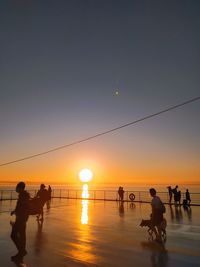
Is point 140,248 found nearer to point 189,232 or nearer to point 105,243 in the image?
point 105,243

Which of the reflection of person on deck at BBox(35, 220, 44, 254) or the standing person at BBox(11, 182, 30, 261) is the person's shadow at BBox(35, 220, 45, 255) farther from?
the standing person at BBox(11, 182, 30, 261)

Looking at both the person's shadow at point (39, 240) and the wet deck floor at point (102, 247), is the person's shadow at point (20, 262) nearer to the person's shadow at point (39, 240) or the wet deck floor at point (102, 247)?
the wet deck floor at point (102, 247)

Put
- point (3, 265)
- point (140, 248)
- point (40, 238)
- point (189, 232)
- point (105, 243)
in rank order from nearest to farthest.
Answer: point (3, 265) → point (140, 248) → point (105, 243) → point (40, 238) → point (189, 232)

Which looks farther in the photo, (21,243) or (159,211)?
(159,211)

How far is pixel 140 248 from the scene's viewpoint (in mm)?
7676

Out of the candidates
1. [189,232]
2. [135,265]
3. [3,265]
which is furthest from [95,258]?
[189,232]

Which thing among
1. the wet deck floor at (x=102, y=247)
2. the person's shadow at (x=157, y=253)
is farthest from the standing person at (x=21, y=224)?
the person's shadow at (x=157, y=253)

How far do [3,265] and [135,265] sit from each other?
120 inches

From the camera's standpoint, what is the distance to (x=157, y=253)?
7160 mm

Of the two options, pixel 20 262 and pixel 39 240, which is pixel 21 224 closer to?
pixel 20 262

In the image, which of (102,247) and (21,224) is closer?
(21,224)

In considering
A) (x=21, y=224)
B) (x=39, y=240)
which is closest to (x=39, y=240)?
(x=39, y=240)

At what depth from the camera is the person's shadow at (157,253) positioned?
20.5 feet

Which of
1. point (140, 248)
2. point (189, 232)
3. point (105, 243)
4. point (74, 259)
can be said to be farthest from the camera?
point (189, 232)
